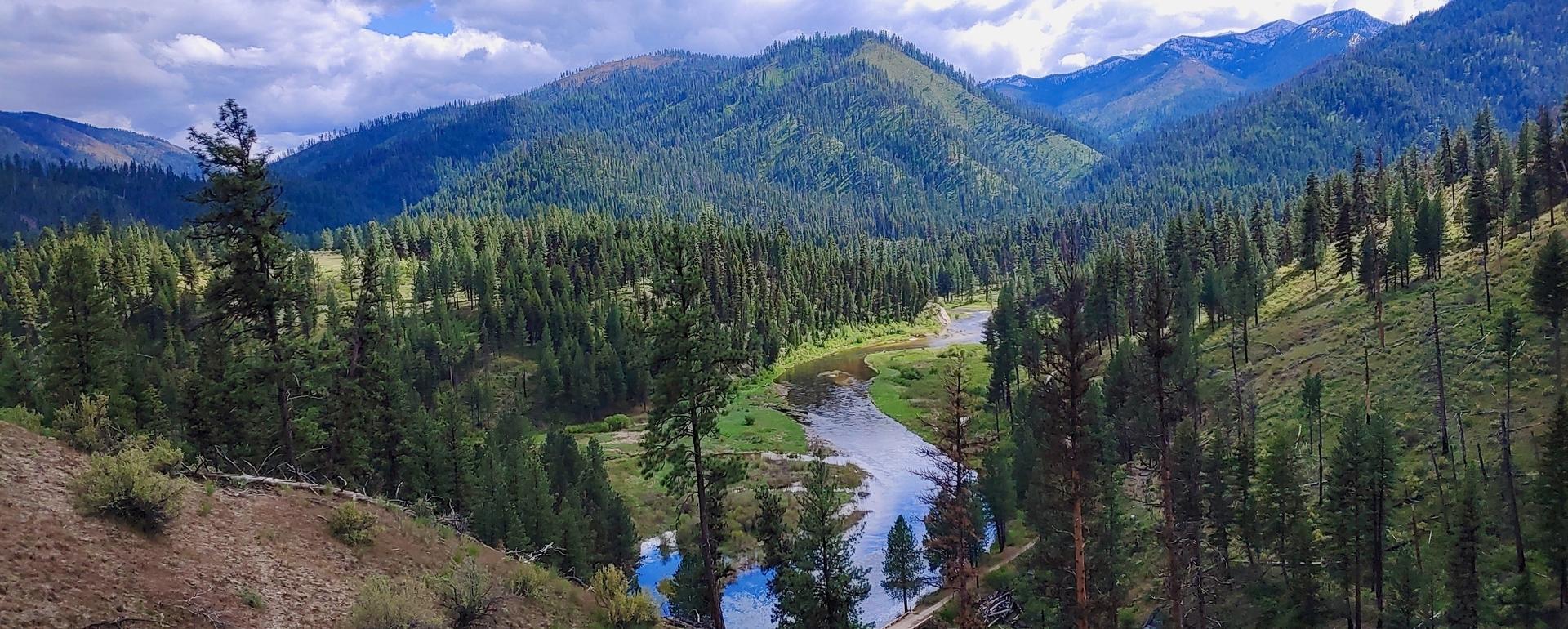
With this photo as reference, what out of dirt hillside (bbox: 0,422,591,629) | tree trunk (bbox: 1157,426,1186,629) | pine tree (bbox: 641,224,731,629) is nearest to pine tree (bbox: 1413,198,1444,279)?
tree trunk (bbox: 1157,426,1186,629)

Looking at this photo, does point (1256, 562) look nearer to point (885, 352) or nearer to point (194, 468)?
point (194, 468)

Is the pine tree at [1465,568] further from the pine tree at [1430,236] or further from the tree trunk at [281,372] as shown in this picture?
the pine tree at [1430,236]

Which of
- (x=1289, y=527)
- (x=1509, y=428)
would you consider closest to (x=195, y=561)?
(x=1289, y=527)

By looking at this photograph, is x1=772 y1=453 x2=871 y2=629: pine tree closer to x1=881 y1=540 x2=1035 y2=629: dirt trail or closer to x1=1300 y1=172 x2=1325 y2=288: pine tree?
x1=881 y1=540 x2=1035 y2=629: dirt trail

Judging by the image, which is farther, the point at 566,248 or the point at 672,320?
the point at 566,248

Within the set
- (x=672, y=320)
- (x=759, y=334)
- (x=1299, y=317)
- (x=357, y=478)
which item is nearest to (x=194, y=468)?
(x=672, y=320)

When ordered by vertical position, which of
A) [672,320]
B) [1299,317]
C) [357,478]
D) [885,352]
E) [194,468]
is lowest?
[885,352]
